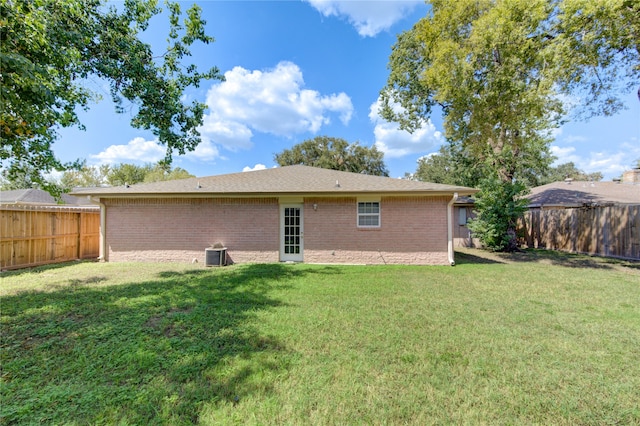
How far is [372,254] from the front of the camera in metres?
9.33

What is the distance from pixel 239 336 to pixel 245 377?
3.26 ft

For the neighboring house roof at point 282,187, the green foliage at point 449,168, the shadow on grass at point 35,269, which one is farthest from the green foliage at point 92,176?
the green foliage at point 449,168

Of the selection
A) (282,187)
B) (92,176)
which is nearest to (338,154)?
(282,187)

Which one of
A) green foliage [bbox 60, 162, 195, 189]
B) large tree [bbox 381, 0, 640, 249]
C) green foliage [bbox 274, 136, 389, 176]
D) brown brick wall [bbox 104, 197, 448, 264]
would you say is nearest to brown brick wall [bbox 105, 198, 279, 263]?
brown brick wall [bbox 104, 197, 448, 264]

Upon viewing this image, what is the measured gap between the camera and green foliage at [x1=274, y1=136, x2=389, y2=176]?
103ft

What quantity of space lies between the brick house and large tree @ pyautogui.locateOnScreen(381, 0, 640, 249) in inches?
148

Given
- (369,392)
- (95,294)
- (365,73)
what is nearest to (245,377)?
(369,392)

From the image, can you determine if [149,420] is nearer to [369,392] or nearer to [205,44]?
[369,392]

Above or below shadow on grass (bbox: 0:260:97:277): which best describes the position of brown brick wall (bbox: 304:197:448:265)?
above

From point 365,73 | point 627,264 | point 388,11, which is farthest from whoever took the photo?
point 365,73

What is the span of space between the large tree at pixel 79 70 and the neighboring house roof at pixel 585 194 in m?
17.5

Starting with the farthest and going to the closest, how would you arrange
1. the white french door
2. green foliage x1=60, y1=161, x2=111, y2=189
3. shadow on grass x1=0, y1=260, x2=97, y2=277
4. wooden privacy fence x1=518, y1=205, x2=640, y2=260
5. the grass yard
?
green foliage x1=60, y1=161, x2=111, y2=189 → wooden privacy fence x1=518, y1=205, x2=640, y2=260 → the white french door → shadow on grass x1=0, y1=260, x2=97, y2=277 → the grass yard

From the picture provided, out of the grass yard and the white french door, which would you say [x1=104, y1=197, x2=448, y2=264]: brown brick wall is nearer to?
the white french door

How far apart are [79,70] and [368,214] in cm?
868
